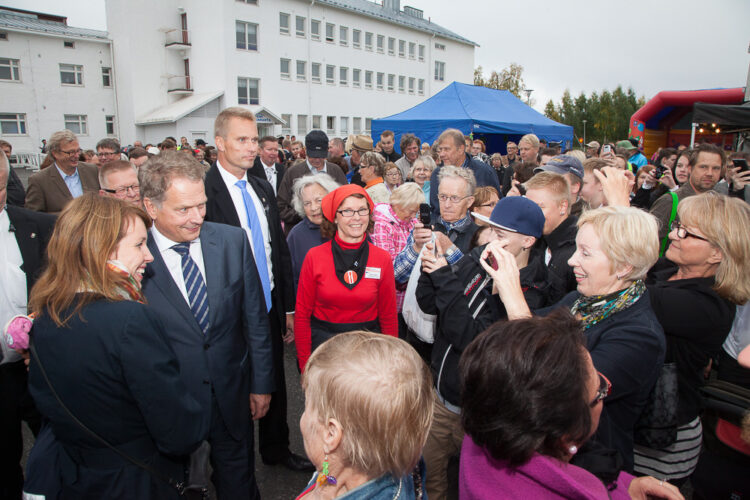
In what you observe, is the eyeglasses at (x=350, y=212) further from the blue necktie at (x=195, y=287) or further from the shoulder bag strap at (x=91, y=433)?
the shoulder bag strap at (x=91, y=433)

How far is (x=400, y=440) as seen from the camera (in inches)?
46.4

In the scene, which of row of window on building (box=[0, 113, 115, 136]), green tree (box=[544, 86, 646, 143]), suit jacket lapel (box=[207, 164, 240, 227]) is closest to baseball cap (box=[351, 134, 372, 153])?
suit jacket lapel (box=[207, 164, 240, 227])

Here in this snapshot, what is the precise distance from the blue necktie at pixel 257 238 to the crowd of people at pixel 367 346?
14 millimetres

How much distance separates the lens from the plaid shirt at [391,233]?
3.88 m

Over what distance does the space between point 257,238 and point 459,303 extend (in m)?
1.61

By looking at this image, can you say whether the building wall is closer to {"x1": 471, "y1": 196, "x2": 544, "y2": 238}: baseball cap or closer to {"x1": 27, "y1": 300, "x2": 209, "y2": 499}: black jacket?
{"x1": 27, "y1": 300, "x2": 209, "y2": 499}: black jacket

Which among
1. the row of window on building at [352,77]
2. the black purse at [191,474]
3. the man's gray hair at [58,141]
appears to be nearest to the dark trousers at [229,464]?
the black purse at [191,474]

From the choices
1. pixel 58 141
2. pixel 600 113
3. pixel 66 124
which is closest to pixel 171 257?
pixel 58 141

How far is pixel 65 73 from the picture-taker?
3019cm

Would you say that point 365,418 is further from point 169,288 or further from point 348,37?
point 348,37

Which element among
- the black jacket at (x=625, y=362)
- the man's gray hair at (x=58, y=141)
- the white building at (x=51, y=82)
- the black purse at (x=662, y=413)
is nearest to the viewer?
the black jacket at (x=625, y=362)

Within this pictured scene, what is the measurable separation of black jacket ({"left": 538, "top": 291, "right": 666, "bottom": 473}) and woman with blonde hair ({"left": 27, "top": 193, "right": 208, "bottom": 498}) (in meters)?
1.63

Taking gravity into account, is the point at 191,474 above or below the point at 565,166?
below

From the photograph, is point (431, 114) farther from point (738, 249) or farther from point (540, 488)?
point (540, 488)
